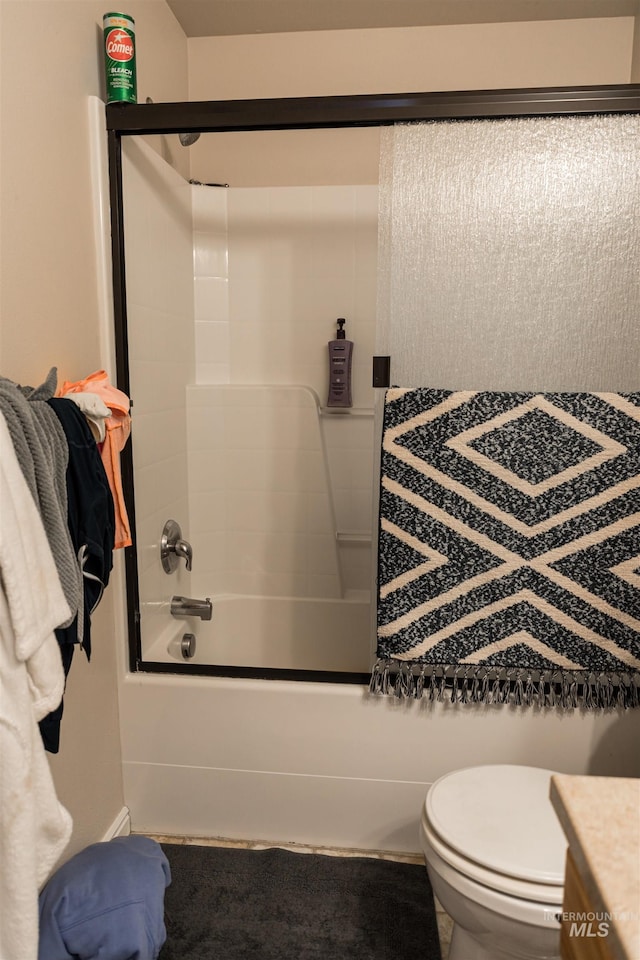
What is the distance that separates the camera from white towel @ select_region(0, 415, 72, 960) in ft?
2.86

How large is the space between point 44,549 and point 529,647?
43.7 inches

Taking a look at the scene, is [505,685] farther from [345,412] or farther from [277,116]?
[277,116]

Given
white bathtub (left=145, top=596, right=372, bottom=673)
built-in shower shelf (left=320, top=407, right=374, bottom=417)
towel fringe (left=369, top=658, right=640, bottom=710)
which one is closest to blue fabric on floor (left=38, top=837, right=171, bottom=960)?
towel fringe (left=369, top=658, right=640, bottom=710)

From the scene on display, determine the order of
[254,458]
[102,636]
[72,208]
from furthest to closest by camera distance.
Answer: [254,458], [102,636], [72,208]

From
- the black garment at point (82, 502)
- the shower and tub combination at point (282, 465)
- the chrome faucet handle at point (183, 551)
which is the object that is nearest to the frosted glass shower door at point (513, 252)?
the shower and tub combination at point (282, 465)

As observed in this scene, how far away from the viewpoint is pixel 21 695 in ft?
2.94

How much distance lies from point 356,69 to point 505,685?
2.09 meters

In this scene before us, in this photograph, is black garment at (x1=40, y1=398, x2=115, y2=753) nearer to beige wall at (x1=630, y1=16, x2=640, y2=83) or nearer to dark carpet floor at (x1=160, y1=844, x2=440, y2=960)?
dark carpet floor at (x1=160, y1=844, x2=440, y2=960)

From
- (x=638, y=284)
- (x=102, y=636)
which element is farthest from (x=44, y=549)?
(x=638, y=284)

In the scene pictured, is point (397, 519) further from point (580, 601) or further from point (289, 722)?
point (289, 722)

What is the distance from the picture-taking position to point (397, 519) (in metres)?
1.54

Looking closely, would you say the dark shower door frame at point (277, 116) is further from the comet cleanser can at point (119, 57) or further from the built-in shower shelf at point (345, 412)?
the built-in shower shelf at point (345, 412)

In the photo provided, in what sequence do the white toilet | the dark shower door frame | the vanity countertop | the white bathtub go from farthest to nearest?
the white bathtub < the dark shower door frame < the white toilet < the vanity countertop

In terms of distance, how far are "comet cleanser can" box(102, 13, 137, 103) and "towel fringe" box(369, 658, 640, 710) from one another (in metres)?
1.47
